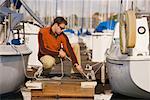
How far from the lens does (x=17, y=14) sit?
612 centimetres

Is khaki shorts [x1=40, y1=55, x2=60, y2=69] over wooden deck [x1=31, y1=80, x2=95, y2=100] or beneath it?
over

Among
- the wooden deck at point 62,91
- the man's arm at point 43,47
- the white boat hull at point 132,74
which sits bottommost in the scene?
the wooden deck at point 62,91

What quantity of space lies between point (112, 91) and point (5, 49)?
Answer: 215cm

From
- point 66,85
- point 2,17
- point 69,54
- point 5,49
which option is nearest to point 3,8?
point 2,17

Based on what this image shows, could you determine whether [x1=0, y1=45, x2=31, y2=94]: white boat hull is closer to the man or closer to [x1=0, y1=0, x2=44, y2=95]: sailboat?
[x1=0, y1=0, x2=44, y2=95]: sailboat

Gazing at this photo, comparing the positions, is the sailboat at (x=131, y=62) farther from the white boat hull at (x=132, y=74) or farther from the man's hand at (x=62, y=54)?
the man's hand at (x=62, y=54)

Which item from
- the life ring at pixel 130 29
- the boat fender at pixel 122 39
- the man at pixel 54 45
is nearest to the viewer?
the life ring at pixel 130 29

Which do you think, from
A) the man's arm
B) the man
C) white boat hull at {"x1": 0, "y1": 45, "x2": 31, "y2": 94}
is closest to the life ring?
the man

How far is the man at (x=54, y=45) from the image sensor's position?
20.0 ft

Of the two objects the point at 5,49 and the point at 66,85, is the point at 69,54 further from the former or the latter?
the point at 5,49

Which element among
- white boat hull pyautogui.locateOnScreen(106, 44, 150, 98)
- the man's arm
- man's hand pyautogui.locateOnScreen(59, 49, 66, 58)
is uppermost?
the man's arm

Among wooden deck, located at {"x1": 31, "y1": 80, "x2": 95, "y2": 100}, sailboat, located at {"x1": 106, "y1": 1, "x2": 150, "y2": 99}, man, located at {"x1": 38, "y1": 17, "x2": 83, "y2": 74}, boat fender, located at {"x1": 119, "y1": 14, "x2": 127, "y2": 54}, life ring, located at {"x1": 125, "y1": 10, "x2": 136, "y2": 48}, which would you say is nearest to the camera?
life ring, located at {"x1": 125, "y1": 10, "x2": 136, "y2": 48}

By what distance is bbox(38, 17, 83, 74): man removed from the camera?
6086 mm

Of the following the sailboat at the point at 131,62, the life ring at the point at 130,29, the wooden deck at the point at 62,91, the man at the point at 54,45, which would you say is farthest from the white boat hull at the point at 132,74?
the man at the point at 54,45
